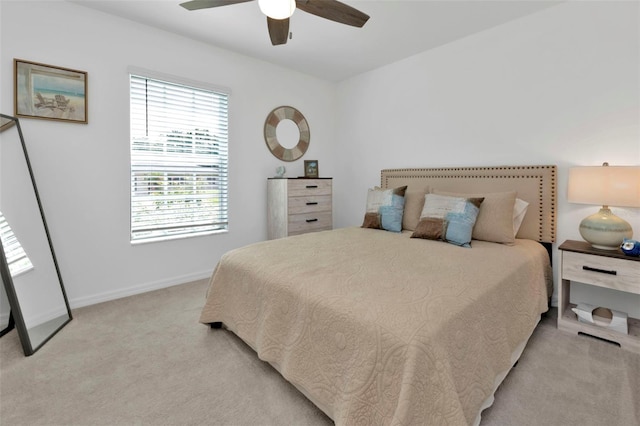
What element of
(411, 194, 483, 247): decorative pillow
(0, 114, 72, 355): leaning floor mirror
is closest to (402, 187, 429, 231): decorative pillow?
(411, 194, 483, 247): decorative pillow

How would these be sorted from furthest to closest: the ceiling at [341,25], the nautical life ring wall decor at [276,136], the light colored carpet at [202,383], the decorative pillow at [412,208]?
the nautical life ring wall decor at [276,136], the decorative pillow at [412,208], the ceiling at [341,25], the light colored carpet at [202,383]

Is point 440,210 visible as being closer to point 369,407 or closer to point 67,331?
point 369,407

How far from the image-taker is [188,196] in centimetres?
329

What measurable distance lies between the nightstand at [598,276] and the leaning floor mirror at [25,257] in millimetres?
3616

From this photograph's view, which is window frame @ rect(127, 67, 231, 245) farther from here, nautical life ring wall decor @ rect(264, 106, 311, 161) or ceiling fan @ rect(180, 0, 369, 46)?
ceiling fan @ rect(180, 0, 369, 46)

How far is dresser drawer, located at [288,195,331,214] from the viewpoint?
3.59 meters

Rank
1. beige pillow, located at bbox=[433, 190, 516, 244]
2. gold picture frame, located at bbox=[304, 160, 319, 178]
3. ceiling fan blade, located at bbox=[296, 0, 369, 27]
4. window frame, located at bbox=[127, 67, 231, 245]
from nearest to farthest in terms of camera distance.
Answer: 1. ceiling fan blade, located at bbox=[296, 0, 369, 27]
2. beige pillow, located at bbox=[433, 190, 516, 244]
3. window frame, located at bbox=[127, 67, 231, 245]
4. gold picture frame, located at bbox=[304, 160, 319, 178]

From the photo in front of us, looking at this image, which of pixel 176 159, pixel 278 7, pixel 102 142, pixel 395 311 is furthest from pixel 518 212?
pixel 102 142

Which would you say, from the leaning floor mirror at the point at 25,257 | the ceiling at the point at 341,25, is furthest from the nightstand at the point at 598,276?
the leaning floor mirror at the point at 25,257

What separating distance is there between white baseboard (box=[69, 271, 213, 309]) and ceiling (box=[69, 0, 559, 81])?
250 cm

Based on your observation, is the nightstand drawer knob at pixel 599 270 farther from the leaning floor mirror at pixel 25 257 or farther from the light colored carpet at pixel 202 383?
the leaning floor mirror at pixel 25 257

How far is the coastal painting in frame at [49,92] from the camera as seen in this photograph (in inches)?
91.0

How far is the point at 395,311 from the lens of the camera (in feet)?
3.99

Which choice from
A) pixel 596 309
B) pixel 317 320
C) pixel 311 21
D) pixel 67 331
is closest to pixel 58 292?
pixel 67 331
